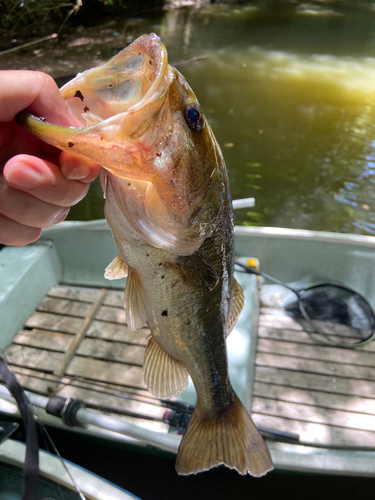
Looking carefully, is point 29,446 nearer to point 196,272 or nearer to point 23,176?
point 196,272

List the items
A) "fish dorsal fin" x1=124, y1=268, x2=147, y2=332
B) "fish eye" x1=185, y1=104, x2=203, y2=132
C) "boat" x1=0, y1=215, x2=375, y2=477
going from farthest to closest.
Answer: "boat" x1=0, y1=215, x2=375, y2=477, "fish dorsal fin" x1=124, y1=268, x2=147, y2=332, "fish eye" x1=185, y1=104, x2=203, y2=132

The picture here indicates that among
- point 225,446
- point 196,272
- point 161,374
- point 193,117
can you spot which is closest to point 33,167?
point 193,117

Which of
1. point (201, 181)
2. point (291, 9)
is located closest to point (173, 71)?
point (201, 181)

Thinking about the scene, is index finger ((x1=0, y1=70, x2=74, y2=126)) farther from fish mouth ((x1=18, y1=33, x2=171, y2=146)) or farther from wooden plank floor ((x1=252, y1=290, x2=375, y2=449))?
wooden plank floor ((x1=252, y1=290, x2=375, y2=449))

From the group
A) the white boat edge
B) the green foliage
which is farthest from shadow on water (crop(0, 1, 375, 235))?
the white boat edge

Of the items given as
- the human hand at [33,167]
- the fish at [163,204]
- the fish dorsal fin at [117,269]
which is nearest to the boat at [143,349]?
the fish at [163,204]

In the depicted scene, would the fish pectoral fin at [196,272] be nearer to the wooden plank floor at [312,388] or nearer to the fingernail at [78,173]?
the fingernail at [78,173]
